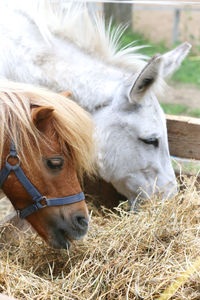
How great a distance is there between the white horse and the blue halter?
28.9 inches

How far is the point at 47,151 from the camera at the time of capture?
72.4 inches

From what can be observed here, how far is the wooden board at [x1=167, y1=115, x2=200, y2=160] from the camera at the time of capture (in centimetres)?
272

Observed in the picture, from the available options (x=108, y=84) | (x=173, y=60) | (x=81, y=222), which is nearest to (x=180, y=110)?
(x=173, y=60)

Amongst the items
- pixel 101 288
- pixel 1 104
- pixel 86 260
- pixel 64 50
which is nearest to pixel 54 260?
pixel 86 260

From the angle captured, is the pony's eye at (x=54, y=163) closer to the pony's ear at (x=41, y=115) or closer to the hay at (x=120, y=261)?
the pony's ear at (x=41, y=115)

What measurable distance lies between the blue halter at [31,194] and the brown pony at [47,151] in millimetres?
12

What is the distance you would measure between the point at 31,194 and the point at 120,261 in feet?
1.70

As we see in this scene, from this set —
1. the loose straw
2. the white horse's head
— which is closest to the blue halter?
A: the loose straw

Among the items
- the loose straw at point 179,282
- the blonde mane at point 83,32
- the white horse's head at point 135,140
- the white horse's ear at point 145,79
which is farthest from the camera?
the blonde mane at point 83,32

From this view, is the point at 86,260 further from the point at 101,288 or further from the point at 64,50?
the point at 64,50

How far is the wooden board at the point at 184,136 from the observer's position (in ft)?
8.93

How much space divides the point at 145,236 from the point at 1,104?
941 mm

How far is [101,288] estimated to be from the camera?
70.1 inches

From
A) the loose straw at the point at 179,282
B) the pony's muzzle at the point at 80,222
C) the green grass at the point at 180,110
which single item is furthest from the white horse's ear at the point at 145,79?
the green grass at the point at 180,110
